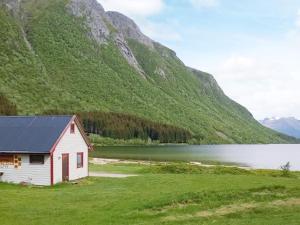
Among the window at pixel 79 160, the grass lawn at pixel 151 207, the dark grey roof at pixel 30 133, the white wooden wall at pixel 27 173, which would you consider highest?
the dark grey roof at pixel 30 133

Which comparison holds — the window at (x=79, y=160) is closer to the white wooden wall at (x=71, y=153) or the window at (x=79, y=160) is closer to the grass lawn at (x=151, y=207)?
the white wooden wall at (x=71, y=153)

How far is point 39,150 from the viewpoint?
145ft

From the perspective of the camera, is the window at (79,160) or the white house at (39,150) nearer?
the white house at (39,150)

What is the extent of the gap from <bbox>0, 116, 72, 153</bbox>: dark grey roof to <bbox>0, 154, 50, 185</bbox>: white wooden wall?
109 cm

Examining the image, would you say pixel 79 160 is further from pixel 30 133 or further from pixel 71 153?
pixel 30 133

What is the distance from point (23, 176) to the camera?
147 ft

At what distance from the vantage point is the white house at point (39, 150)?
44375 mm

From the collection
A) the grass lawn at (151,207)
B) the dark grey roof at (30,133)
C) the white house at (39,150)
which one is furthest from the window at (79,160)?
the grass lawn at (151,207)

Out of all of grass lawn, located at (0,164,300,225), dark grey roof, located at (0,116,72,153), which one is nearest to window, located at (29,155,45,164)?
dark grey roof, located at (0,116,72,153)

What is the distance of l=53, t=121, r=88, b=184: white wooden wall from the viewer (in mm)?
45125

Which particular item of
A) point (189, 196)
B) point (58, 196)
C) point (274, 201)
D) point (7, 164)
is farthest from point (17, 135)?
point (274, 201)

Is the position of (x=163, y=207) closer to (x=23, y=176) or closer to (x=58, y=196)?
(x=58, y=196)

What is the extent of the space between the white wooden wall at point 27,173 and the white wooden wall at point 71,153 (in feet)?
2.70

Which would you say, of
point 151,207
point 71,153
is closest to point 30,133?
point 71,153
